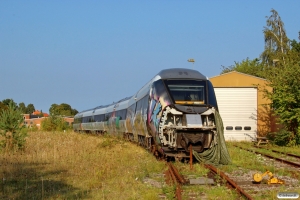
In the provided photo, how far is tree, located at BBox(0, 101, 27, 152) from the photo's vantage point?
1952cm

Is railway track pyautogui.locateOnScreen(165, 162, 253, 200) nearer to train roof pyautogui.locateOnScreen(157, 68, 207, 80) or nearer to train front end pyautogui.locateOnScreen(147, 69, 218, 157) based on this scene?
train front end pyautogui.locateOnScreen(147, 69, 218, 157)

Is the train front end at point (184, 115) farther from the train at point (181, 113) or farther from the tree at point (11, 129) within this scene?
the tree at point (11, 129)

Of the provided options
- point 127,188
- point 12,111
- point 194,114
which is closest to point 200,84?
point 194,114

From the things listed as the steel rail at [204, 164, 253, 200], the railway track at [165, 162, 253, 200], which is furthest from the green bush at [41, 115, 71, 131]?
the steel rail at [204, 164, 253, 200]

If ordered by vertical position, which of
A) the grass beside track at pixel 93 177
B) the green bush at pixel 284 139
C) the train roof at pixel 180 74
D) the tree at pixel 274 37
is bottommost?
the grass beside track at pixel 93 177

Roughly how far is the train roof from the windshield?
11.4 inches

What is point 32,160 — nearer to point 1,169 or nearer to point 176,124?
point 1,169

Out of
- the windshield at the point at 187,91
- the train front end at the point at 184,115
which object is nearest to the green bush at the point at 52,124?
the train front end at the point at 184,115

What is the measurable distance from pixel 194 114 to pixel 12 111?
9393mm

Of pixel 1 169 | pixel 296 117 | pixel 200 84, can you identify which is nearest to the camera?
pixel 1 169

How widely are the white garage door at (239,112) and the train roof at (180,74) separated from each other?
790 inches

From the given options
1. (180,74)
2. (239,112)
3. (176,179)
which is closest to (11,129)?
(180,74)

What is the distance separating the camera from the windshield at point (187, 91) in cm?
1466

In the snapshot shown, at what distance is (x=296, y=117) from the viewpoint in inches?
1027
